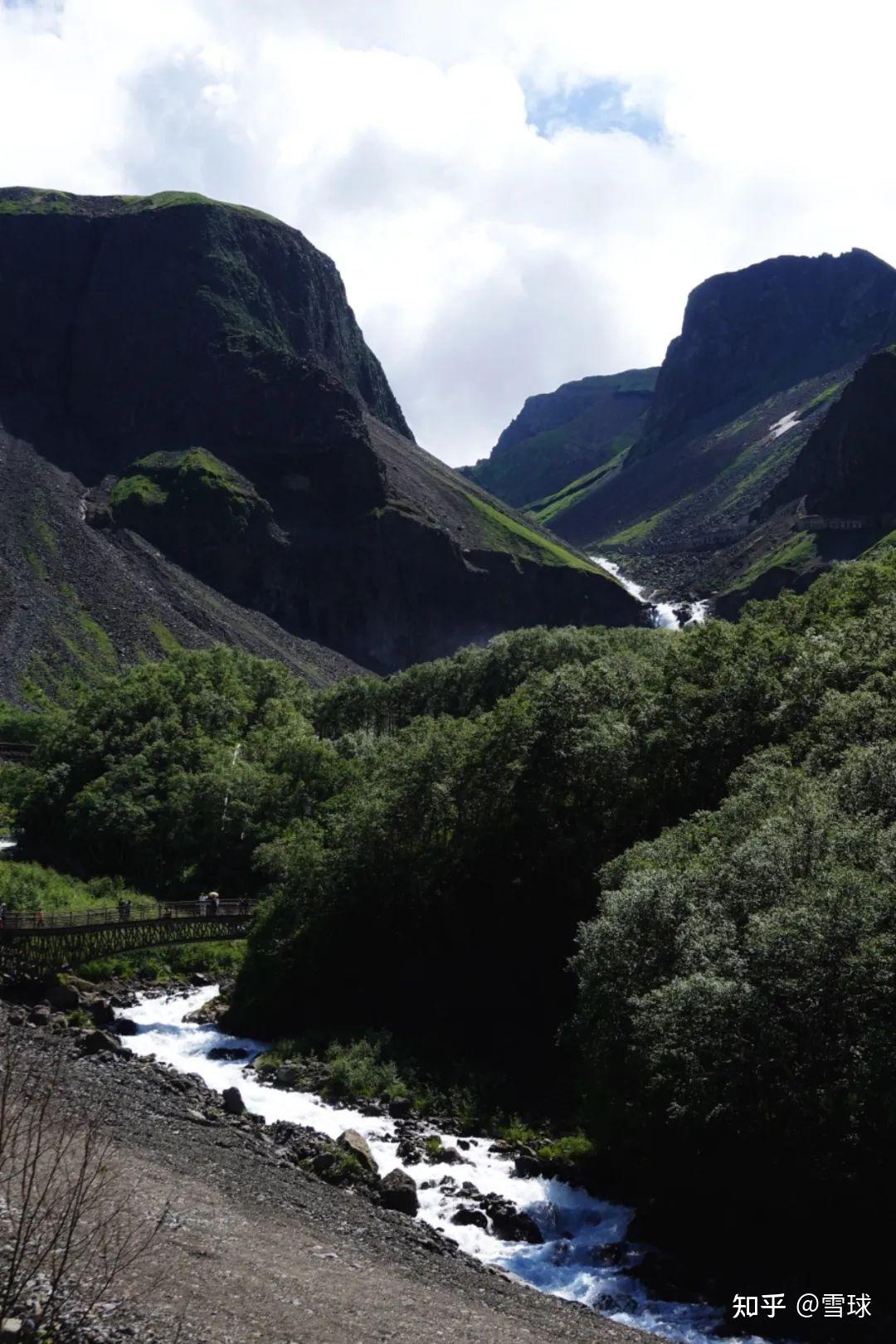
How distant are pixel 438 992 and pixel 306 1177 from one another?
56.8 feet

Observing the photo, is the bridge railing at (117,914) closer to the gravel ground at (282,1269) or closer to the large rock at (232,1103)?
the large rock at (232,1103)

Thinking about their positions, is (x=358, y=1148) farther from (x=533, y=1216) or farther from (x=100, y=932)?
(x=100, y=932)

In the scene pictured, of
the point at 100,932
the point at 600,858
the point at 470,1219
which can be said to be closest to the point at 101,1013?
the point at 100,932

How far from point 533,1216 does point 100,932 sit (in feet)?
101

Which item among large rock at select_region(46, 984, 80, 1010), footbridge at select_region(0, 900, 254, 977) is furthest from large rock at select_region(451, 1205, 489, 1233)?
footbridge at select_region(0, 900, 254, 977)

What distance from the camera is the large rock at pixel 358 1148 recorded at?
31.0 meters

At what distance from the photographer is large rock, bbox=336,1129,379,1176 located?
30969 mm

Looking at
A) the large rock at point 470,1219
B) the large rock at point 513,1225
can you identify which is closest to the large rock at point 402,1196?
the large rock at point 470,1219

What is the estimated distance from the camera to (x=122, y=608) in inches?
6540

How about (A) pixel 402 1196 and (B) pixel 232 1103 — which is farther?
(B) pixel 232 1103

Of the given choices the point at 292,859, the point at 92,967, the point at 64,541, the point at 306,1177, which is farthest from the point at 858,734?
the point at 64,541

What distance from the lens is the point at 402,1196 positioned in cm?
2872

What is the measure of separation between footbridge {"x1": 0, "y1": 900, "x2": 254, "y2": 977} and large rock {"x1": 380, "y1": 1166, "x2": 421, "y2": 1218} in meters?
26.4

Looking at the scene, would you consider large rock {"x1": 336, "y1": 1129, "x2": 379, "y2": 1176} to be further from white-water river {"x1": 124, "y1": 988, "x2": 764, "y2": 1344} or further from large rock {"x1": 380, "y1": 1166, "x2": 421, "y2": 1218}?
large rock {"x1": 380, "y1": 1166, "x2": 421, "y2": 1218}
